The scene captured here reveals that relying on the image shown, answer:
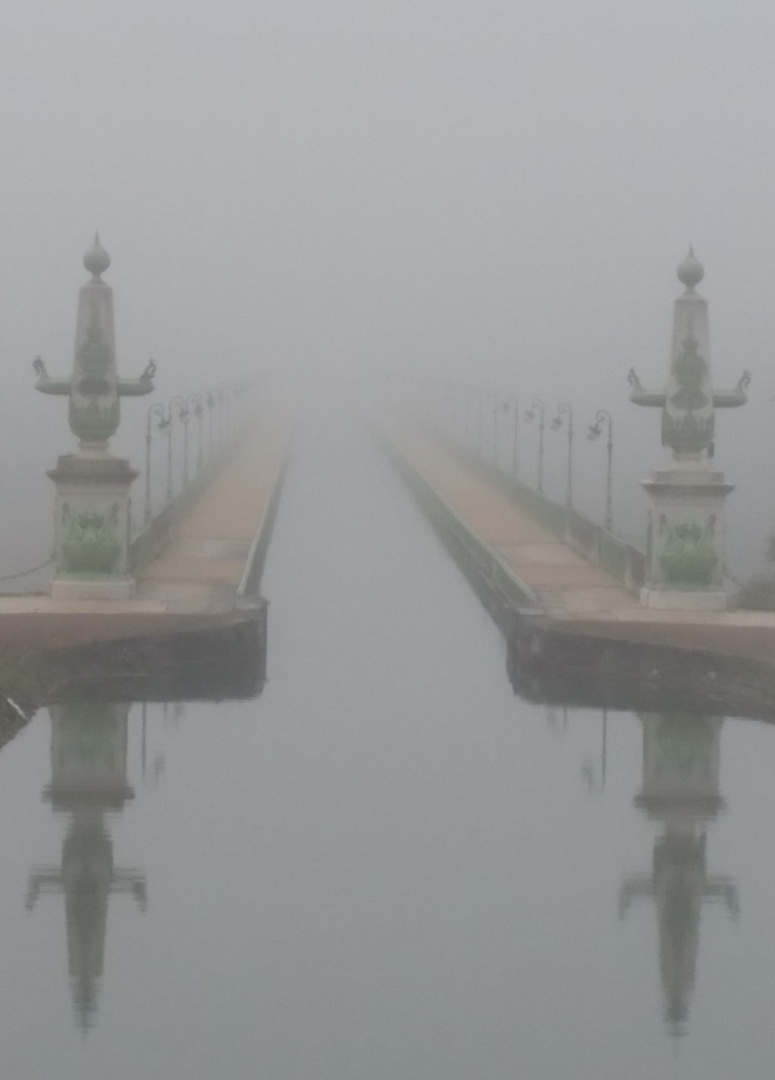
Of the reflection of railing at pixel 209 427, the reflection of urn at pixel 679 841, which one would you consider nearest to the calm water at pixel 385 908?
the reflection of urn at pixel 679 841

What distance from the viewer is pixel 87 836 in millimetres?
15039

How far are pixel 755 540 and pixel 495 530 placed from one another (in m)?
17.2

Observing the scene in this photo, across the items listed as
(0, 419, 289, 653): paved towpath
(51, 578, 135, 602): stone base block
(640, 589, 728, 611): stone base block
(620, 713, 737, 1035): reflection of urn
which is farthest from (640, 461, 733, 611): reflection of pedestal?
(51, 578, 135, 602): stone base block

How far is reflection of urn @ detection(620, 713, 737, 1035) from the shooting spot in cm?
1244

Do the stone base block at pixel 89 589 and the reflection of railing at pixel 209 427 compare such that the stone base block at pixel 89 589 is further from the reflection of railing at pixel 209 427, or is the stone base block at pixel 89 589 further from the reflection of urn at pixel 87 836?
the reflection of railing at pixel 209 427

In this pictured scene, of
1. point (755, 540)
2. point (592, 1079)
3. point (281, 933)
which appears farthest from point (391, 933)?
point (755, 540)

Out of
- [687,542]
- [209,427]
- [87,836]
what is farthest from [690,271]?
[209,427]

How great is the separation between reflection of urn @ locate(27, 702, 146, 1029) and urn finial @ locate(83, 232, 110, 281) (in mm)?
6535

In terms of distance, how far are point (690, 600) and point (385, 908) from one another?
10.9 m

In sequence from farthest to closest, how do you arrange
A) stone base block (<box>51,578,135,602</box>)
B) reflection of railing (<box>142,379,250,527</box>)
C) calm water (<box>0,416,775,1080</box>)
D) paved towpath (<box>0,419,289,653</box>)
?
reflection of railing (<box>142,379,250,527</box>) → stone base block (<box>51,578,135,602</box>) → paved towpath (<box>0,419,289,653</box>) → calm water (<box>0,416,775,1080</box>)

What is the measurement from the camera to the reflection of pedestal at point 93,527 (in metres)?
23.4

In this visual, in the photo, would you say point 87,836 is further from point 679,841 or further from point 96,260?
point 96,260

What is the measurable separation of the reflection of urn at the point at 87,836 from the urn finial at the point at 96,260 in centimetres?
654

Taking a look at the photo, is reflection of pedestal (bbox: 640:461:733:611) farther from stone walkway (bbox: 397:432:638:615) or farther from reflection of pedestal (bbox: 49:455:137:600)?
reflection of pedestal (bbox: 49:455:137:600)
